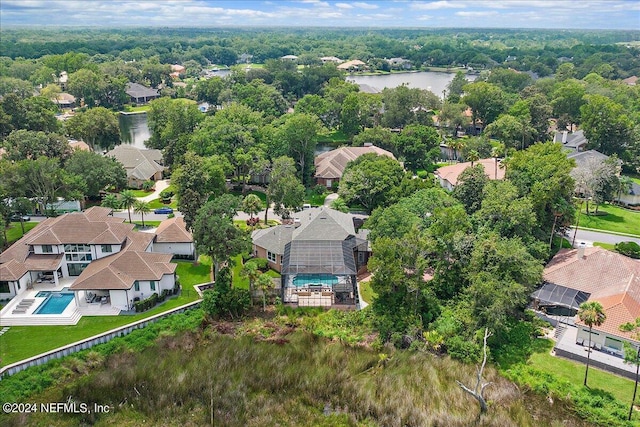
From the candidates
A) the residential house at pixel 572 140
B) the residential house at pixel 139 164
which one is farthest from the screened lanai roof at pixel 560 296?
the residential house at pixel 139 164

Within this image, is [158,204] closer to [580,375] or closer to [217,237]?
[217,237]

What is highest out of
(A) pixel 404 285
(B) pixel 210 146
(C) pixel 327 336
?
(B) pixel 210 146

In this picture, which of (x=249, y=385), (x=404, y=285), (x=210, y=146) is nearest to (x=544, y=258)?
(x=404, y=285)

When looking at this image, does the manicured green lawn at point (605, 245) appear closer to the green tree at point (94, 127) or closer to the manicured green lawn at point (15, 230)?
the manicured green lawn at point (15, 230)

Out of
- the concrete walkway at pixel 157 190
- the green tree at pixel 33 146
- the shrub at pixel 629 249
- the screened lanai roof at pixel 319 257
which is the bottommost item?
the concrete walkway at pixel 157 190

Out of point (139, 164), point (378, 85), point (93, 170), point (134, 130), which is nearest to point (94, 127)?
point (139, 164)

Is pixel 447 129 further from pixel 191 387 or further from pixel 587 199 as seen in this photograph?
pixel 191 387
